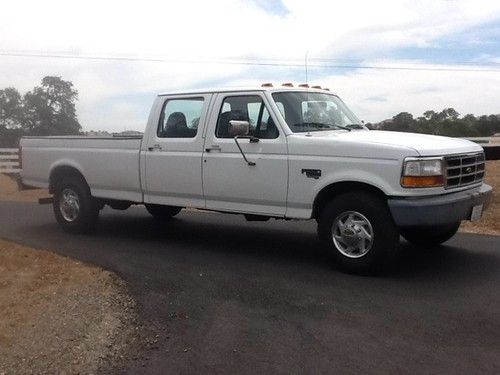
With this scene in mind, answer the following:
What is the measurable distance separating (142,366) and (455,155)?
12.3ft

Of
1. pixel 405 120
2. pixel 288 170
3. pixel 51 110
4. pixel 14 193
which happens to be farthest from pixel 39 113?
pixel 288 170

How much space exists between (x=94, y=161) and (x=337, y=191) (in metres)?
3.84

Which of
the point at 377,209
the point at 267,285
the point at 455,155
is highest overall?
the point at 455,155

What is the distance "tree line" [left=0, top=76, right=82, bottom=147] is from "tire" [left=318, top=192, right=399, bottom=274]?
14.7 m

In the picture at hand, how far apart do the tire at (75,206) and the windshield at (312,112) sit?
338 cm

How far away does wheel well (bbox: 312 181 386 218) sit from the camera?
6.29 m

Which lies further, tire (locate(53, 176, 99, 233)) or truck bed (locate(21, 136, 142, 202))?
tire (locate(53, 176, 99, 233))

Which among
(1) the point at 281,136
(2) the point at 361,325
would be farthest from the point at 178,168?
(2) the point at 361,325

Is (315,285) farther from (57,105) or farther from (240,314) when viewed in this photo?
(57,105)

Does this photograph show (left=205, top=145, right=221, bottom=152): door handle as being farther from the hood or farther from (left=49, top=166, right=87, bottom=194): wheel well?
(left=49, top=166, right=87, bottom=194): wheel well

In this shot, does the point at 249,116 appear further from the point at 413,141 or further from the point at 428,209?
the point at 428,209

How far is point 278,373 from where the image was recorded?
A: 13.2 feet

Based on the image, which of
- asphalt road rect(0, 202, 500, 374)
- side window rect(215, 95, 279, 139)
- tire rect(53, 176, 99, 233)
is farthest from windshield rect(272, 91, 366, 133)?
tire rect(53, 176, 99, 233)

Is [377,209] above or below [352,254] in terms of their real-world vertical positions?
above
